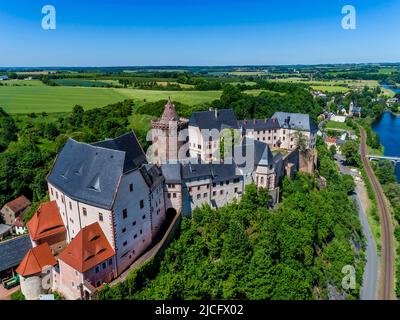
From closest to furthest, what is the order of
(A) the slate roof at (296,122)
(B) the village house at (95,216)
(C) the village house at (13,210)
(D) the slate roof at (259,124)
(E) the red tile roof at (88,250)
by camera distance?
(E) the red tile roof at (88,250) < (B) the village house at (95,216) < (C) the village house at (13,210) < (A) the slate roof at (296,122) < (D) the slate roof at (259,124)

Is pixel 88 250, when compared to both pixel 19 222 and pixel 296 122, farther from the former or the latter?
pixel 296 122

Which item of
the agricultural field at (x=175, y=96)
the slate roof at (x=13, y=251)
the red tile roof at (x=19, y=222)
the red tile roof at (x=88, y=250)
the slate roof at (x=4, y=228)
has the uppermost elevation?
the agricultural field at (x=175, y=96)

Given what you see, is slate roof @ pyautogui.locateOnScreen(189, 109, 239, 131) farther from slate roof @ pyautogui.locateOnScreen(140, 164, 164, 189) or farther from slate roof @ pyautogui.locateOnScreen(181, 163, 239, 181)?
slate roof @ pyautogui.locateOnScreen(140, 164, 164, 189)

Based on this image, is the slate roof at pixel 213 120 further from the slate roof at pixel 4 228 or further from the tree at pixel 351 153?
the tree at pixel 351 153

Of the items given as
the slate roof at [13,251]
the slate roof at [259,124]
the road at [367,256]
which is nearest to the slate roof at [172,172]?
the slate roof at [13,251]

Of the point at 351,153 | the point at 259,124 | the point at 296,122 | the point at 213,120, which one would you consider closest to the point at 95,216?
the point at 213,120

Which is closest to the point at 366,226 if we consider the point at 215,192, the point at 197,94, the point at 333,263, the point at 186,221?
the point at 333,263
